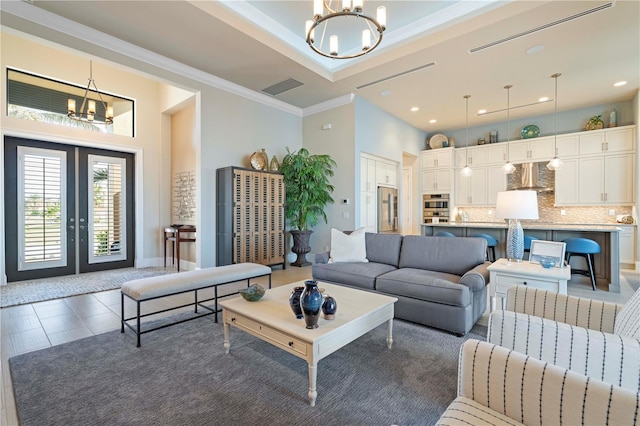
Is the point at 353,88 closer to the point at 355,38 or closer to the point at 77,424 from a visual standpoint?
the point at 355,38

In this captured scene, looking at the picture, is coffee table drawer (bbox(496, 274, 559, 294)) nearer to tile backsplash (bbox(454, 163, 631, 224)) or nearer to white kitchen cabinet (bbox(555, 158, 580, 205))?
white kitchen cabinet (bbox(555, 158, 580, 205))

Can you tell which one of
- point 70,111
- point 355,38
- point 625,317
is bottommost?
point 625,317

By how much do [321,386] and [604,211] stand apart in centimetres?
771

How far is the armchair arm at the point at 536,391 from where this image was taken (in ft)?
2.98

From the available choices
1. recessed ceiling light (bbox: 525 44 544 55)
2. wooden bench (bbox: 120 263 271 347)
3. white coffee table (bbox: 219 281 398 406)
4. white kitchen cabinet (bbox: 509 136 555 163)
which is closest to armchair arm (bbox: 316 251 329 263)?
wooden bench (bbox: 120 263 271 347)

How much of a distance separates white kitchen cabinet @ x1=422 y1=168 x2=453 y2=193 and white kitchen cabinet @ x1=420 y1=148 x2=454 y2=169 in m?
0.14

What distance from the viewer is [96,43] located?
386 centimetres

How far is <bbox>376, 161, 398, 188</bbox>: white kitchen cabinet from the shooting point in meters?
6.70

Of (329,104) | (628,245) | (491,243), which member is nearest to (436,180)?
(491,243)

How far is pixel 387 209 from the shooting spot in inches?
274

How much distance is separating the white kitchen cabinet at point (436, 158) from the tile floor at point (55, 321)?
14.7 ft

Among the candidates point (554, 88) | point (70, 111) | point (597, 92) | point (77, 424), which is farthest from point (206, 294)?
point (597, 92)

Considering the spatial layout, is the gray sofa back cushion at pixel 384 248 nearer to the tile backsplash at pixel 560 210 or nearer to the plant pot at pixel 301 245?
the plant pot at pixel 301 245

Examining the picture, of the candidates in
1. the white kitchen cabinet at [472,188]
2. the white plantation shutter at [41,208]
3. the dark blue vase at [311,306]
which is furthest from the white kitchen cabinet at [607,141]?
the white plantation shutter at [41,208]
